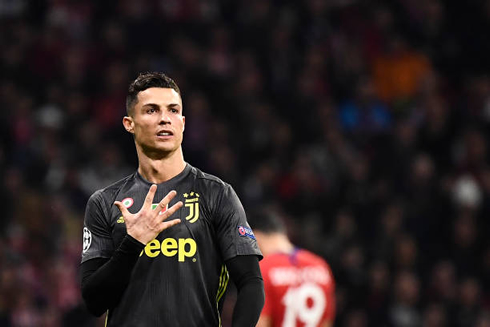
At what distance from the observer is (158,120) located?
376 centimetres

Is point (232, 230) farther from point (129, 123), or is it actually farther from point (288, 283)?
point (288, 283)

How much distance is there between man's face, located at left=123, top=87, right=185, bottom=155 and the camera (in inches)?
148

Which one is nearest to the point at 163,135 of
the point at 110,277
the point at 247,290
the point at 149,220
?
the point at 149,220

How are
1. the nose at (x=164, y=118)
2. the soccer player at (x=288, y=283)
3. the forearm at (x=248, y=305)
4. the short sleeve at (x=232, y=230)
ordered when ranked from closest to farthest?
the forearm at (x=248, y=305) < the short sleeve at (x=232, y=230) < the nose at (x=164, y=118) < the soccer player at (x=288, y=283)

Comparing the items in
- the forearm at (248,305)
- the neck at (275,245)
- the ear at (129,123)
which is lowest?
the neck at (275,245)

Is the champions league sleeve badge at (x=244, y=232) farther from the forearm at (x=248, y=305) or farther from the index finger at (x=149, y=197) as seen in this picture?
the index finger at (x=149, y=197)

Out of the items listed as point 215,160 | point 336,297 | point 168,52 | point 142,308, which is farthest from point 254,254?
point 168,52

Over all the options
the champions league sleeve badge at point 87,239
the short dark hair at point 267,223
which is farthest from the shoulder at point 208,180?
the short dark hair at point 267,223

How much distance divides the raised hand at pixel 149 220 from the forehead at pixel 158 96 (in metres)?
0.43

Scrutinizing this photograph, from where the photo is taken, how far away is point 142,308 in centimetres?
365

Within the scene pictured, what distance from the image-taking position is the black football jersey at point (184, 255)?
11.9 ft

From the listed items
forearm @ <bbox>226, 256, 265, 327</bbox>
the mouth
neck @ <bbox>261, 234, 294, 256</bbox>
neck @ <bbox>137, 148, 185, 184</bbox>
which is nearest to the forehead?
the mouth

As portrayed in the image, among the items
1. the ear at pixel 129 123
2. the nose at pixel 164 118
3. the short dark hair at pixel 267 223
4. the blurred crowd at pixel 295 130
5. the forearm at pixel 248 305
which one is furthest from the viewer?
the blurred crowd at pixel 295 130

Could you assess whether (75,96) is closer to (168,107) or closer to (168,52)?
(168,52)
